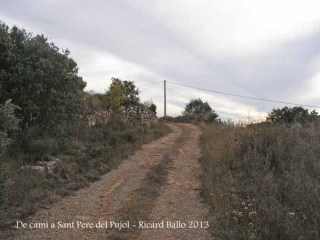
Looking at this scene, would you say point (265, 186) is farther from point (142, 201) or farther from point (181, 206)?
point (142, 201)

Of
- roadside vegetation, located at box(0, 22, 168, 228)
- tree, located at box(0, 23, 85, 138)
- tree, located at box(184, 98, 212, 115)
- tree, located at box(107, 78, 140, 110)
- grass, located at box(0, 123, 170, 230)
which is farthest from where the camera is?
tree, located at box(184, 98, 212, 115)

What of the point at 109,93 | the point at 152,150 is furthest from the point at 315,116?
the point at 109,93

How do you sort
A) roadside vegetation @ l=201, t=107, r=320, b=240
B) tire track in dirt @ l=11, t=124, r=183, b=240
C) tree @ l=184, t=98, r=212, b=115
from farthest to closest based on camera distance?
tree @ l=184, t=98, r=212, b=115 → tire track in dirt @ l=11, t=124, r=183, b=240 → roadside vegetation @ l=201, t=107, r=320, b=240

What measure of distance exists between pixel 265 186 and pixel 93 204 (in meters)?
3.74

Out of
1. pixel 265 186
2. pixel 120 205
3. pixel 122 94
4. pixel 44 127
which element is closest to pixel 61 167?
pixel 44 127

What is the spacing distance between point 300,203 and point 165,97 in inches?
1122

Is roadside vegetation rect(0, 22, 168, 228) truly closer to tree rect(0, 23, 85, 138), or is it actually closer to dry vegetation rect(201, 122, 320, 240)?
→ tree rect(0, 23, 85, 138)

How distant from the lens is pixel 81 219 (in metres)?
7.26

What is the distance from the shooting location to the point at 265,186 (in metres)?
8.12

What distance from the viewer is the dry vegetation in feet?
20.7

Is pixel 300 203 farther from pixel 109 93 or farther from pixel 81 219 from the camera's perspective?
pixel 109 93

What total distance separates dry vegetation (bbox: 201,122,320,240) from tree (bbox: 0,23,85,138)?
4.83 m

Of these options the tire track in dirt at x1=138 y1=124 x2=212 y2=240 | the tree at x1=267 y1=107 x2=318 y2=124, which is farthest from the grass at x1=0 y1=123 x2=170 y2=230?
the tree at x1=267 y1=107 x2=318 y2=124

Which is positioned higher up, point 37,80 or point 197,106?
point 197,106
